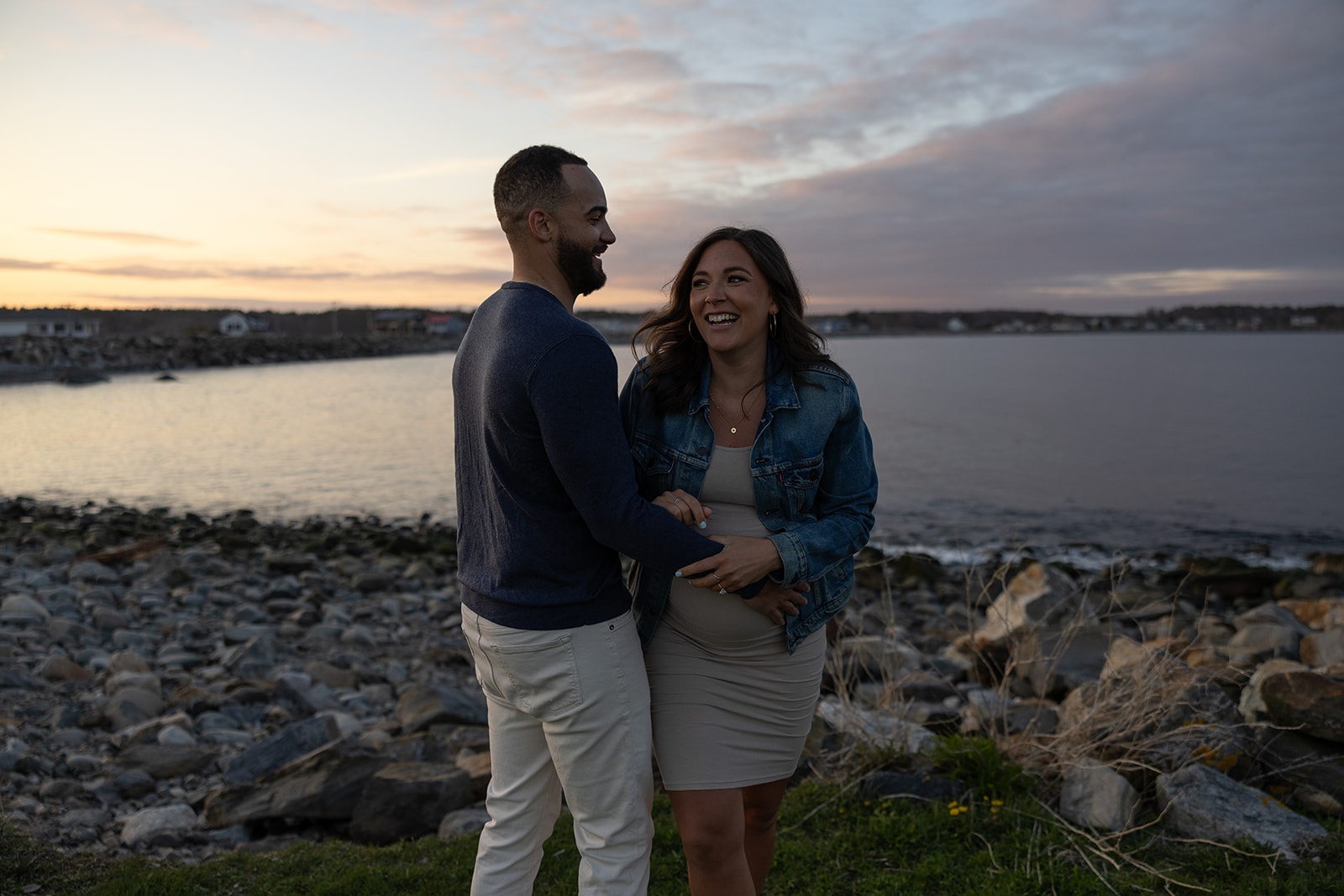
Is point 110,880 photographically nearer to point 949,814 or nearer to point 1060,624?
A: point 949,814

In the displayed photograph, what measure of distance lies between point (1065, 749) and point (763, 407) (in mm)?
2975

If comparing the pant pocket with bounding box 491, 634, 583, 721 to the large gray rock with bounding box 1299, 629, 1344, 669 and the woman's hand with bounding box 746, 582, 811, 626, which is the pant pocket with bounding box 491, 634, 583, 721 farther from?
the large gray rock with bounding box 1299, 629, 1344, 669

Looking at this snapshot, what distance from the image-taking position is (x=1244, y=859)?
402cm

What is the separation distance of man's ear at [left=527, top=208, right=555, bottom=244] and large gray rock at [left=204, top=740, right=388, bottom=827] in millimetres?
3732

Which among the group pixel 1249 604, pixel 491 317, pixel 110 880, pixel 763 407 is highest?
pixel 491 317

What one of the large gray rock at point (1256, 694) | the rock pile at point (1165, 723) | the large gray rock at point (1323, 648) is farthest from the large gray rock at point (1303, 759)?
the large gray rock at point (1323, 648)

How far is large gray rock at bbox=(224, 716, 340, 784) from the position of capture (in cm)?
548

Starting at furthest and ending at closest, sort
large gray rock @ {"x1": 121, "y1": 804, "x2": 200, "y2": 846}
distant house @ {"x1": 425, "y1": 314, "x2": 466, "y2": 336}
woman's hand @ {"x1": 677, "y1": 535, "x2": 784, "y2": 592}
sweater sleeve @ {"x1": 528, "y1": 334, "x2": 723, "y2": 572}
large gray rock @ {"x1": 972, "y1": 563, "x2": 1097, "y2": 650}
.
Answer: distant house @ {"x1": 425, "y1": 314, "x2": 466, "y2": 336} → large gray rock @ {"x1": 972, "y1": 563, "x2": 1097, "y2": 650} → large gray rock @ {"x1": 121, "y1": 804, "x2": 200, "y2": 846} → woman's hand @ {"x1": 677, "y1": 535, "x2": 784, "y2": 592} → sweater sleeve @ {"x1": 528, "y1": 334, "x2": 723, "y2": 572}

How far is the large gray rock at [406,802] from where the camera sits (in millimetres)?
4836

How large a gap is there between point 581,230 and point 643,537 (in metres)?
0.97

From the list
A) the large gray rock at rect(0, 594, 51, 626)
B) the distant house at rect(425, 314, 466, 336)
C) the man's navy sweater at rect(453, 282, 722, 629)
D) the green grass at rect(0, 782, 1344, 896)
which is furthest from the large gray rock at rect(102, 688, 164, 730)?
the distant house at rect(425, 314, 466, 336)

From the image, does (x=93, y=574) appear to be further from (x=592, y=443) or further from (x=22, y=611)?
(x=592, y=443)

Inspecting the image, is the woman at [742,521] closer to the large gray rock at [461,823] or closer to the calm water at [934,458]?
the large gray rock at [461,823]

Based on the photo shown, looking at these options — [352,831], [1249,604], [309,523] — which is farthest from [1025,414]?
[352,831]
